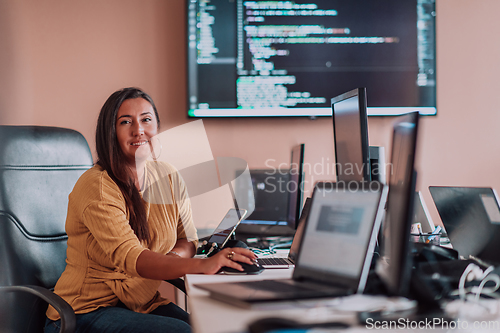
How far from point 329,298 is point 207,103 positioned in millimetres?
1782

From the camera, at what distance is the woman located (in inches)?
41.1

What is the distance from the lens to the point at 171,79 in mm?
2375

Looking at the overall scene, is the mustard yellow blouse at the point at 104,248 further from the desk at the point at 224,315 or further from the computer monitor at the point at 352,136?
the computer monitor at the point at 352,136

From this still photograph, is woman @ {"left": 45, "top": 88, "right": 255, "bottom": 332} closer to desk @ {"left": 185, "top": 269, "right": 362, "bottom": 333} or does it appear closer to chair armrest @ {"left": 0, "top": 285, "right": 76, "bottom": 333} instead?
chair armrest @ {"left": 0, "top": 285, "right": 76, "bottom": 333}

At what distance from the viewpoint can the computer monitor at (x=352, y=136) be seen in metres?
0.98

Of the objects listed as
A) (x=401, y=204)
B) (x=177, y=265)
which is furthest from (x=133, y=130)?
(x=401, y=204)

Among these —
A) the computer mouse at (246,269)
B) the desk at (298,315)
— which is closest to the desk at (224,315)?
the desk at (298,315)

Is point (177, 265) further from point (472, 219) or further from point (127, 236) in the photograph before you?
point (472, 219)

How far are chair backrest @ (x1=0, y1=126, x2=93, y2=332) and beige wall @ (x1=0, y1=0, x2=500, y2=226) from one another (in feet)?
3.27

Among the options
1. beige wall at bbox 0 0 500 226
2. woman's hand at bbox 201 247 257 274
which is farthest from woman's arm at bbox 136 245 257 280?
beige wall at bbox 0 0 500 226

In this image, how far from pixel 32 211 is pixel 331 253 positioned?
1026 mm

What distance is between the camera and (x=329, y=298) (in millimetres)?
731

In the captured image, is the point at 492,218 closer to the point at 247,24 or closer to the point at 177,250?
the point at 177,250

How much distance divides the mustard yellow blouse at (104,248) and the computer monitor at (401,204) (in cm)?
65
